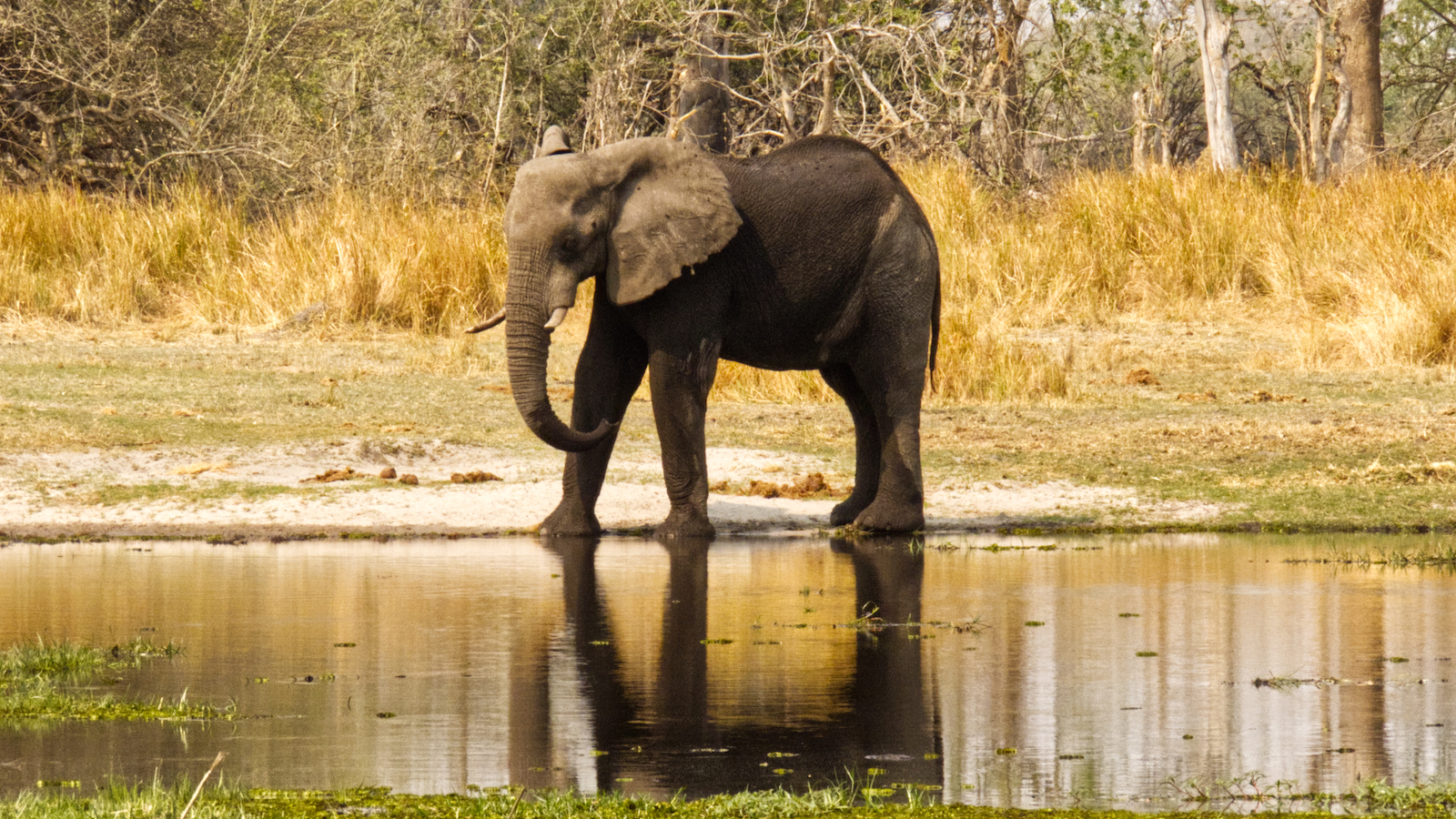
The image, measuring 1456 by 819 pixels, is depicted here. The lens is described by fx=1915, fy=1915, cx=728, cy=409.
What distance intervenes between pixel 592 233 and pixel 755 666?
151 inches

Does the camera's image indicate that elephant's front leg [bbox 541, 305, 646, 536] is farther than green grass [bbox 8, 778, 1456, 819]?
Yes

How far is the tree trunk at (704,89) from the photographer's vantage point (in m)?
25.3

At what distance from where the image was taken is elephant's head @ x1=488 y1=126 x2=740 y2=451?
954cm

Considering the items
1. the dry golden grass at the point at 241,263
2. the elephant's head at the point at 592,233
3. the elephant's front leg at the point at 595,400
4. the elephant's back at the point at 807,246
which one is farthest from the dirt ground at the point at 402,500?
the dry golden grass at the point at 241,263

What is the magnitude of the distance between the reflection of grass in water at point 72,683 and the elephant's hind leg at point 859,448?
16.0 feet

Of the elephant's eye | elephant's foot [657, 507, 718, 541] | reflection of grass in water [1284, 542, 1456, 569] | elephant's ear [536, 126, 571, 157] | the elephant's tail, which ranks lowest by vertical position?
reflection of grass in water [1284, 542, 1456, 569]

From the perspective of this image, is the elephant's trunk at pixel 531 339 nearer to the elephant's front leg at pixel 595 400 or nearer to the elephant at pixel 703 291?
the elephant at pixel 703 291

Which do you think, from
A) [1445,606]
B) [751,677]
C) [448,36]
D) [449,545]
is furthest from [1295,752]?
[448,36]

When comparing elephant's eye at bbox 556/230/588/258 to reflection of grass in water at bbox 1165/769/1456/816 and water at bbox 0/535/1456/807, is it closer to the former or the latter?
water at bbox 0/535/1456/807

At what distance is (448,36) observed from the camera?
96.0 feet

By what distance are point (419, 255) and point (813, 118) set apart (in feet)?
27.2

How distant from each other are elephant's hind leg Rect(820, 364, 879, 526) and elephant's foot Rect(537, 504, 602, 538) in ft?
4.66

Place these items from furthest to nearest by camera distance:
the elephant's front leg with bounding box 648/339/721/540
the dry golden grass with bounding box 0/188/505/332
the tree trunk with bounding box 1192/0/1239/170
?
1. the tree trunk with bounding box 1192/0/1239/170
2. the dry golden grass with bounding box 0/188/505/332
3. the elephant's front leg with bounding box 648/339/721/540

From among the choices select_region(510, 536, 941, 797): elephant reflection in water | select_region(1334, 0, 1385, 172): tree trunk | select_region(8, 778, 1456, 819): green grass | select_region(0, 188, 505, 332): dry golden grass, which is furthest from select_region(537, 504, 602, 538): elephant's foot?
select_region(1334, 0, 1385, 172): tree trunk
